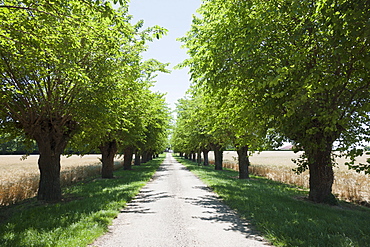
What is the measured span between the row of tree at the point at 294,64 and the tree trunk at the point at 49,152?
6689mm

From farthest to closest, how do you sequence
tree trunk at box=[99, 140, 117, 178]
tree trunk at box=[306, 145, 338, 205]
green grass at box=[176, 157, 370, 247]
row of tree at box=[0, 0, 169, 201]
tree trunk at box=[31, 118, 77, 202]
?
tree trunk at box=[99, 140, 117, 178]
tree trunk at box=[31, 118, 77, 202]
tree trunk at box=[306, 145, 338, 205]
row of tree at box=[0, 0, 169, 201]
green grass at box=[176, 157, 370, 247]

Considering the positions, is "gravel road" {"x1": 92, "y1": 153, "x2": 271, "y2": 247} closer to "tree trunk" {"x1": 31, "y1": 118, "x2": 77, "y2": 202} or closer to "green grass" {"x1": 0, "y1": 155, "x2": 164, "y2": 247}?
"green grass" {"x1": 0, "y1": 155, "x2": 164, "y2": 247}

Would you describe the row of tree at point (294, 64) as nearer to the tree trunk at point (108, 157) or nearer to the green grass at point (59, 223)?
the green grass at point (59, 223)

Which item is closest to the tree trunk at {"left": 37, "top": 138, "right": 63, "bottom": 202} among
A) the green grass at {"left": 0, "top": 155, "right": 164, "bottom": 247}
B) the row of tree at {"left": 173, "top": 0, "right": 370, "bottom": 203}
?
the green grass at {"left": 0, "top": 155, "right": 164, "bottom": 247}

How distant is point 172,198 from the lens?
11258 mm

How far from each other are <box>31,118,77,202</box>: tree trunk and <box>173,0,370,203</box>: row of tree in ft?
21.9

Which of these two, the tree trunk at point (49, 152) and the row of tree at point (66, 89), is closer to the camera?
the row of tree at point (66, 89)

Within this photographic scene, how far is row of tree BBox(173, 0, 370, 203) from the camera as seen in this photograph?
5.57 metres

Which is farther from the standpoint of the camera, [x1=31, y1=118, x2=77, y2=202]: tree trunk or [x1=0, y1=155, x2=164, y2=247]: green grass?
[x1=31, y1=118, x2=77, y2=202]: tree trunk

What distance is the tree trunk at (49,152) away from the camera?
10.7m

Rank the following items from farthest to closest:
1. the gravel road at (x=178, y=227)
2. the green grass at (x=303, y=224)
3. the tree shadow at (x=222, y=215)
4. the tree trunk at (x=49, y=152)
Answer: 1. the tree trunk at (x=49, y=152)
2. the tree shadow at (x=222, y=215)
3. the gravel road at (x=178, y=227)
4. the green grass at (x=303, y=224)

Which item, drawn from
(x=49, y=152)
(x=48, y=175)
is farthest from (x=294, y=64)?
(x=48, y=175)

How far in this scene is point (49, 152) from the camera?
35.6ft

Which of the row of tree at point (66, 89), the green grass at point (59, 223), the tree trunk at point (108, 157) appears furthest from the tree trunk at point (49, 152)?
the tree trunk at point (108, 157)
